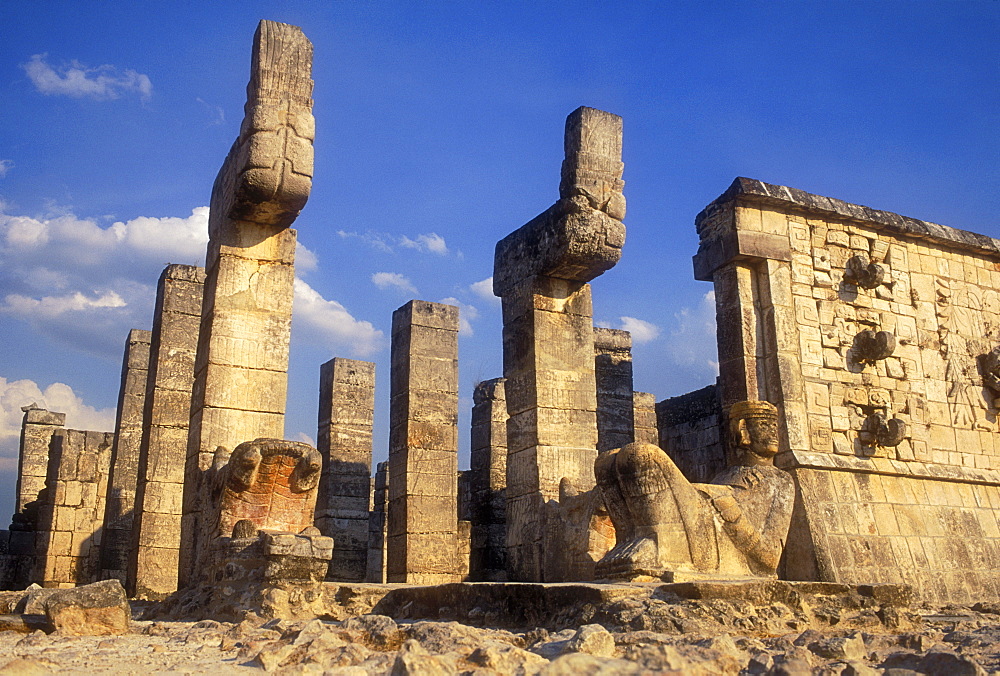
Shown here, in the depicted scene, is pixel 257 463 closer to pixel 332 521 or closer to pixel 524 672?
pixel 524 672

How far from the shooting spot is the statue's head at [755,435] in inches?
325

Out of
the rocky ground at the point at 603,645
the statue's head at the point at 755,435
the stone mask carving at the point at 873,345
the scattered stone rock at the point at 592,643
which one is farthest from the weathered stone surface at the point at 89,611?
the stone mask carving at the point at 873,345

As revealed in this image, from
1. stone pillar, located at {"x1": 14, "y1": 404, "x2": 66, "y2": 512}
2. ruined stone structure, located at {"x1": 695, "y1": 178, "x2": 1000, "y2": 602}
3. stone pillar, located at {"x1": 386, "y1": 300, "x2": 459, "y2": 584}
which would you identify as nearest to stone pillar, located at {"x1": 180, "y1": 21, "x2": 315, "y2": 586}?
stone pillar, located at {"x1": 386, "y1": 300, "x2": 459, "y2": 584}

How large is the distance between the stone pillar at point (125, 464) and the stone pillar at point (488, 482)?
16.4 feet

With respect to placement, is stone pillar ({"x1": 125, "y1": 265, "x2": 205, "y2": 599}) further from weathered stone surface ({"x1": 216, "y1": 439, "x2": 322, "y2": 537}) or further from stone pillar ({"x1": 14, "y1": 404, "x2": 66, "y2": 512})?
stone pillar ({"x1": 14, "y1": 404, "x2": 66, "y2": 512})

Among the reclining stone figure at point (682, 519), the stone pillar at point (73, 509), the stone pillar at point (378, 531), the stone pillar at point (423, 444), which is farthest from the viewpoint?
the stone pillar at point (378, 531)

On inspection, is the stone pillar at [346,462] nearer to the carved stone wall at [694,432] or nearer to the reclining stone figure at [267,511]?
the carved stone wall at [694,432]

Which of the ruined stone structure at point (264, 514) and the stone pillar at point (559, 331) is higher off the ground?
the stone pillar at point (559, 331)

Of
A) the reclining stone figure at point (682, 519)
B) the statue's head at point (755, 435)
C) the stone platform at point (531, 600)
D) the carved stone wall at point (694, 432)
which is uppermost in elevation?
the carved stone wall at point (694, 432)

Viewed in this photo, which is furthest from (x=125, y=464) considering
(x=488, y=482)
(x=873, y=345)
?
(x=873, y=345)

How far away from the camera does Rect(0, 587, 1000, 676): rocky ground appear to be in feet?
10.8

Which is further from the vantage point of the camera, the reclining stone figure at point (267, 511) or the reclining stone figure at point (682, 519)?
the reclining stone figure at point (267, 511)

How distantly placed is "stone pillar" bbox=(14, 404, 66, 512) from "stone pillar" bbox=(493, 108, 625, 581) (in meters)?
12.8

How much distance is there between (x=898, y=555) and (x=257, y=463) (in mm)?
6507
